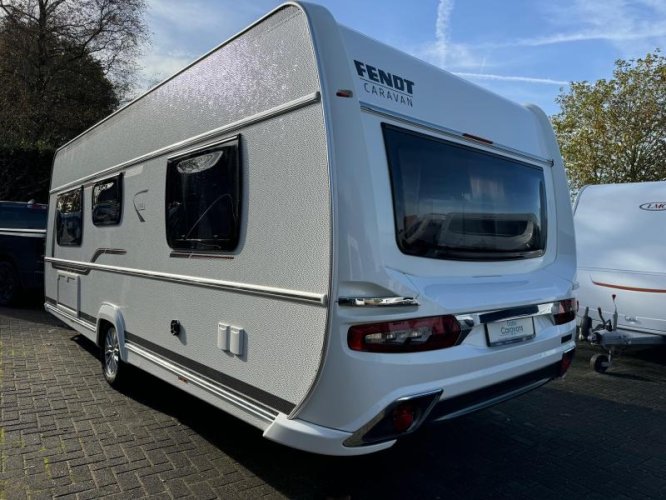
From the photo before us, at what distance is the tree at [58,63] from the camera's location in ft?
60.4

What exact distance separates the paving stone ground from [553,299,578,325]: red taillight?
39.2 inches

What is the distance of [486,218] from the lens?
137 inches

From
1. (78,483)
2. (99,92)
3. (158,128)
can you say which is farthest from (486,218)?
(99,92)

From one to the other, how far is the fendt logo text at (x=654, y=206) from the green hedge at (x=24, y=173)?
50.5 feet

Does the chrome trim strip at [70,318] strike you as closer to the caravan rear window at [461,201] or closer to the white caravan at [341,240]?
the white caravan at [341,240]

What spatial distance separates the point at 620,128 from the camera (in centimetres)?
1608

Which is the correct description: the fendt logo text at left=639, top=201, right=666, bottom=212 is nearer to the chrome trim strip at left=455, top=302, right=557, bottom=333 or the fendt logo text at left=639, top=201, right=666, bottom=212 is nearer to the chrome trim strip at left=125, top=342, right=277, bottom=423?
the chrome trim strip at left=455, top=302, right=557, bottom=333

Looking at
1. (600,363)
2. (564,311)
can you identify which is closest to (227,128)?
(564,311)

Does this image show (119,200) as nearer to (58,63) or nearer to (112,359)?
(112,359)

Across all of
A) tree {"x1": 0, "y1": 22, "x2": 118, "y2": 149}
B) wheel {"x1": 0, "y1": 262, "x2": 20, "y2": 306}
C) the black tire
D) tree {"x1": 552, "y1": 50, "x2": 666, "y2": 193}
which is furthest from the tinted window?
tree {"x1": 552, "y1": 50, "x2": 666, "y2": 193}

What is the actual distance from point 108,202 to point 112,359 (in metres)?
1.48

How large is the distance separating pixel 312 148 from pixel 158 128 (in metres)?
2.05

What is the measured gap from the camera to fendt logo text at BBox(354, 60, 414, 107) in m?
2.75

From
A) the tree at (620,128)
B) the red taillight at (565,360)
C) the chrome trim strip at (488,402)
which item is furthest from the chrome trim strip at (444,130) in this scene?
the tree at (620,128)
